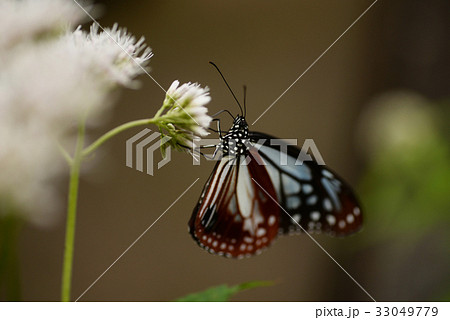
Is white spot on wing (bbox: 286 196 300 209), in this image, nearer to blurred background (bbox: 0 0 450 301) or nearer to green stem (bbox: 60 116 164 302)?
blurred background (bbox: 0 0 450 301)

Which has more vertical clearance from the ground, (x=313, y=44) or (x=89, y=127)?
(x=313, y=44)

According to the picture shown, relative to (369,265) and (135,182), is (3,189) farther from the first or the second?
(369,265)

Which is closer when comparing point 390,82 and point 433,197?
point 433,197

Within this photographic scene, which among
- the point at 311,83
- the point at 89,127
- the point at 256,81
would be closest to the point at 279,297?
the point at 311,83

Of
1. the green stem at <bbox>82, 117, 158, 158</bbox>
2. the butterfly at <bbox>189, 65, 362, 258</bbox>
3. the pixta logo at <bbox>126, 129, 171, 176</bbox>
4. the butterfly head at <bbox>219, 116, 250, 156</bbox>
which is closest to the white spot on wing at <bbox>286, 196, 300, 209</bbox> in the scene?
the butterfly at <bbox>189, 65, 362, 258</bbox>

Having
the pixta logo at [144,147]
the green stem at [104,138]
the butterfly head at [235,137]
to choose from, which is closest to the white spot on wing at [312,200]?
the butterfly head at [235,137]

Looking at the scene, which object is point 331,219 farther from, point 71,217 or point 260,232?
point 71,217
